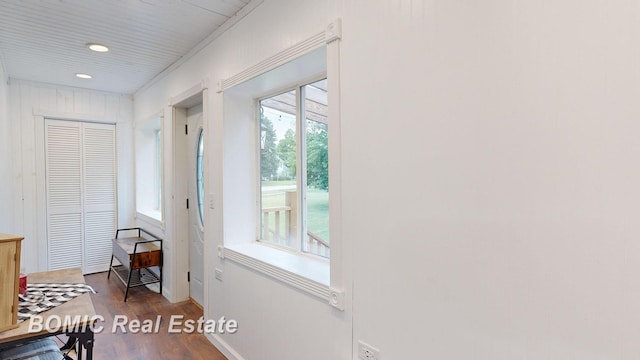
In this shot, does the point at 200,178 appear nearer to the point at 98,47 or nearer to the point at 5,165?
the point at 98,47

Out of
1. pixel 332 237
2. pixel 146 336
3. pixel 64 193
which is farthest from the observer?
pixel 64 193

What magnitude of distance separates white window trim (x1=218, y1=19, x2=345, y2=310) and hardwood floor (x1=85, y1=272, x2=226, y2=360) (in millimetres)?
982

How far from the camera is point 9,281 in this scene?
1.37 m

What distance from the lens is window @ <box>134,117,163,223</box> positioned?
15.9 feet

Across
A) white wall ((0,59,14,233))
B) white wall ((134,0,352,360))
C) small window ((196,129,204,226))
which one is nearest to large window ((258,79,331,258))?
white wall ((134,0,352,360))

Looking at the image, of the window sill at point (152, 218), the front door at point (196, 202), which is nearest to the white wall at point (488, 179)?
the front door at point (196, 202)

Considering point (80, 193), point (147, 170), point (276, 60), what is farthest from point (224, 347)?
point (80, 193)

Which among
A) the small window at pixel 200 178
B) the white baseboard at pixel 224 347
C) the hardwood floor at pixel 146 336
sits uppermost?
the small window at pixel 200 178

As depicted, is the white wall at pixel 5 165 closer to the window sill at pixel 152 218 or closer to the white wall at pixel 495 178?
the window sill at pixel 152 218

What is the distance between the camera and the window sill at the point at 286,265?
179cm

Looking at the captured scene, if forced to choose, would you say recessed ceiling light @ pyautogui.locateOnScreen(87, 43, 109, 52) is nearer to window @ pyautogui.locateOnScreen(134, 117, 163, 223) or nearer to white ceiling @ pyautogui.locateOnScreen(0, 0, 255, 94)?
white ceiling @ pyautogui.locateOnScreen(0, 0, 255, 94)

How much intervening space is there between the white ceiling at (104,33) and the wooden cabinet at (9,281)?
167 centimetres

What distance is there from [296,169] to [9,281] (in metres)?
1.58

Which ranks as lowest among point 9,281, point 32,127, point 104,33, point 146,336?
point 146,336
